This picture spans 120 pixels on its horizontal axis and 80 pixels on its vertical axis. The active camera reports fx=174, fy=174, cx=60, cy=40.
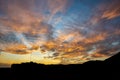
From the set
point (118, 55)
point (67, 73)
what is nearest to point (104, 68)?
point (118, 55)

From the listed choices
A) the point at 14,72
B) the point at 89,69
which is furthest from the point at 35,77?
the point at 89,69

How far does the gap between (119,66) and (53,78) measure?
1015 cm

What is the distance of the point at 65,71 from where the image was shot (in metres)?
26.9

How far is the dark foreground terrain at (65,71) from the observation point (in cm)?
2178

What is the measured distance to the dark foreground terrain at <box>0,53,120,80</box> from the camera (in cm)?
2178

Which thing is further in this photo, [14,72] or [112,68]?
[14,72]

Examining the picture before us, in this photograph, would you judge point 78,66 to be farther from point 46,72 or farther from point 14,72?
point 14,72

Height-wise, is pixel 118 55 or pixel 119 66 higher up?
pixel 118 55

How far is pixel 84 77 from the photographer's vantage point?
23594 mm

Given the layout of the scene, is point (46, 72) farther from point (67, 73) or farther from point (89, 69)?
point (89, 69)

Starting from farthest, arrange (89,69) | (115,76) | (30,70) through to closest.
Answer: (30,70)
(89,69)
(115,76)

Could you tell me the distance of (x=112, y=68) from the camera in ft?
70.5

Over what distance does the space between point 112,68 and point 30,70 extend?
11.7 m

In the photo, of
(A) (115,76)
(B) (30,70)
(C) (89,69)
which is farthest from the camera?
(B) (30,70)
